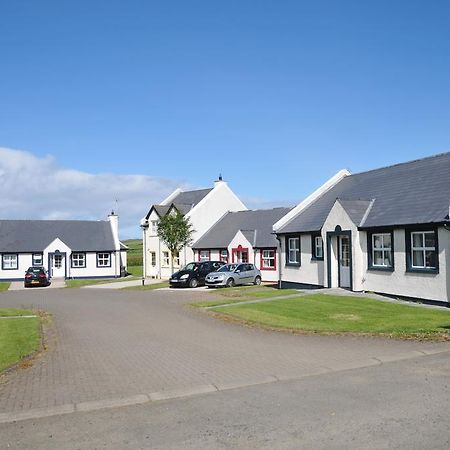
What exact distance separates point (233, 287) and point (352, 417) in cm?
2788

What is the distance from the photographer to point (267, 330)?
16.2 m

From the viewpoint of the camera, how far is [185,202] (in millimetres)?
53156

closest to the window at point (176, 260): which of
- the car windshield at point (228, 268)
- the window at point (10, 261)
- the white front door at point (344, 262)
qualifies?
the car windshield at point (228, 268)

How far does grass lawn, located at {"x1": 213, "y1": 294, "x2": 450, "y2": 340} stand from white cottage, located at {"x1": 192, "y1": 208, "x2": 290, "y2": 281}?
15.6m

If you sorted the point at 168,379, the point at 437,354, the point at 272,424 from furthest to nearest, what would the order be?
the point at 437,354 < the point at 168,379 < the point at 272,424

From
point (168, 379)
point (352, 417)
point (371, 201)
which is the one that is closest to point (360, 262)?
point (371, 201)

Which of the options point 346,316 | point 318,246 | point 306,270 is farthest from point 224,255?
point 346,316

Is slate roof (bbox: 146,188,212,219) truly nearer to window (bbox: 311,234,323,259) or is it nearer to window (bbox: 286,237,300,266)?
window (bbox: 286,237,300,266)

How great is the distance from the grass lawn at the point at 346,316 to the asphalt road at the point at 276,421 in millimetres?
5396

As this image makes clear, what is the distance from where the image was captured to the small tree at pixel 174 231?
151 feet

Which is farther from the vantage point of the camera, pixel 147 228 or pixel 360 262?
pixel 147 228

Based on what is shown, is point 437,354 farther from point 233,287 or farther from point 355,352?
point 233,287

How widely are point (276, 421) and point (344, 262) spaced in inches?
778

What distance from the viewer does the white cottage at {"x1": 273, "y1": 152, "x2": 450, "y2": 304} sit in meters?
20.9
